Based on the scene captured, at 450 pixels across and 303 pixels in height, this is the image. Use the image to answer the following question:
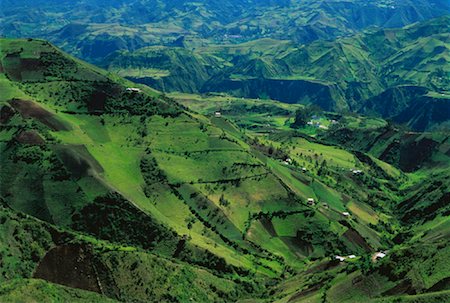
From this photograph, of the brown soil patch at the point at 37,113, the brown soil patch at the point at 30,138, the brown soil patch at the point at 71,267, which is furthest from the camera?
the brown soil patch at the point at 37,113

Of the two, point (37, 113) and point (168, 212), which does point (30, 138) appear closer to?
point (37, 113)

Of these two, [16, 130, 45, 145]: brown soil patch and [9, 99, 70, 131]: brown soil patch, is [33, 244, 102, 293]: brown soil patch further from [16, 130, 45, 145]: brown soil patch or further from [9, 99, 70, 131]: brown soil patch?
[9, 99, 70, 131]: brown soil patch

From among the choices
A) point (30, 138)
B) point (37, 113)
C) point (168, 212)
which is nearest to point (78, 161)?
point (30, 138)

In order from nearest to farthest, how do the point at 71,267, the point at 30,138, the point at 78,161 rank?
the point at 71,267
the point at 78,161
the point at 30,138

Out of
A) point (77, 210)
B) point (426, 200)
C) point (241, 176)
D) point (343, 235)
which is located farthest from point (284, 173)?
point (77, 210)

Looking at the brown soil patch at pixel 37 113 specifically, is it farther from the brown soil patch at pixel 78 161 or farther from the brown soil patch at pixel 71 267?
the brown soil patch at pixel 71 267

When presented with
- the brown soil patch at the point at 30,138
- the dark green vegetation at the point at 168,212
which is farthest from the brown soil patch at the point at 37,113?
the brown soil patch at the point at 30,138
